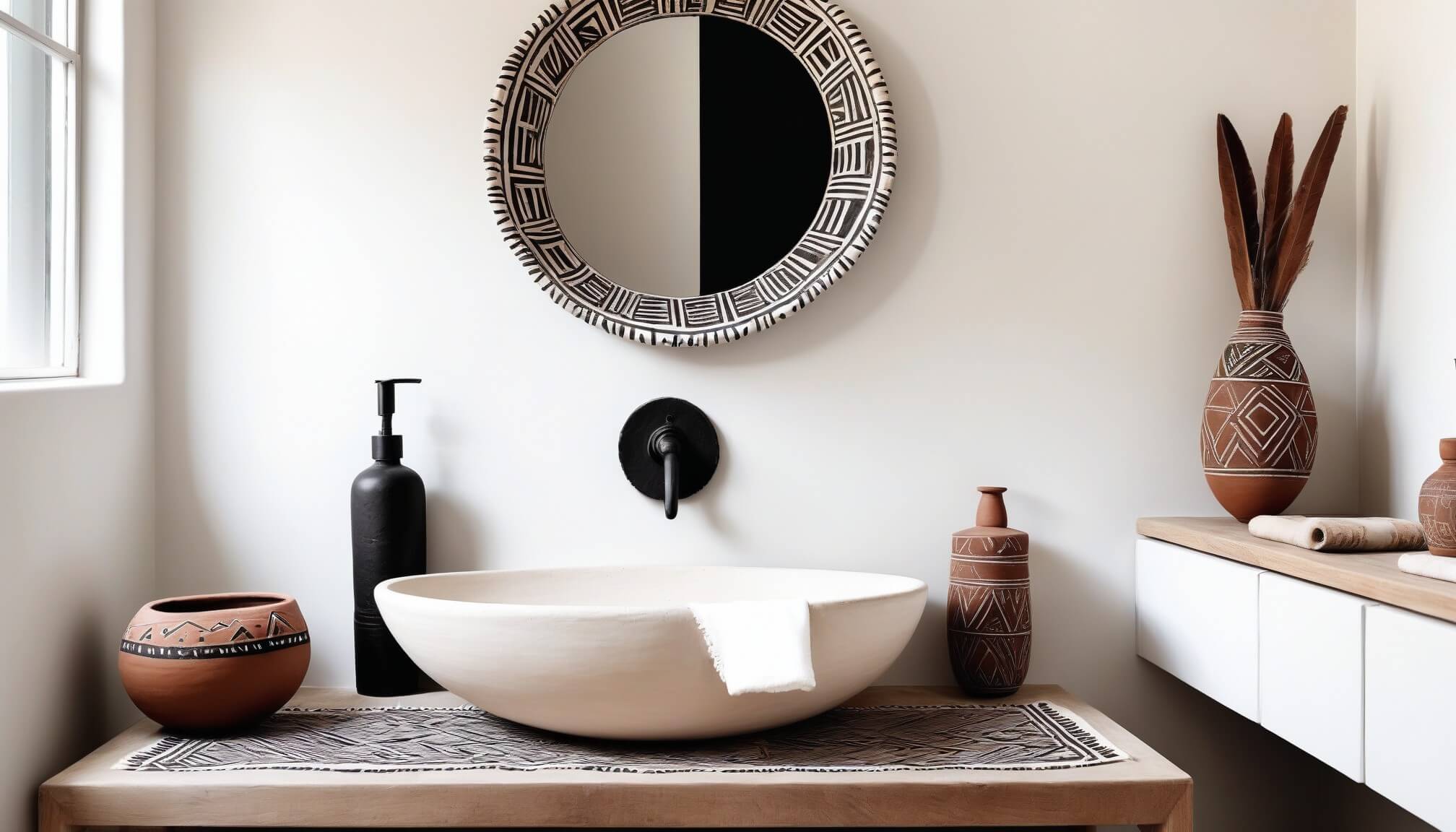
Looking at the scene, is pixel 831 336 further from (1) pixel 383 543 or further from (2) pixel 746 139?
(1) pixel 383 543

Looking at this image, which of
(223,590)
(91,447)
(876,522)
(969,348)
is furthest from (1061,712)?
(91,447)

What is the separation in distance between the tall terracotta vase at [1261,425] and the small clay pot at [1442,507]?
31 cm

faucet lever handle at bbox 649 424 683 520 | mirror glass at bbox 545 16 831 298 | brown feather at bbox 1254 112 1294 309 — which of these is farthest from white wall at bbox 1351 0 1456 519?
faucet lever handle at bbox 649 424 683 520

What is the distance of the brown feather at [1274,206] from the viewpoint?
4.64 feet

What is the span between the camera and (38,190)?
4.27 feet

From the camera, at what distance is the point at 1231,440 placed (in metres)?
1.36

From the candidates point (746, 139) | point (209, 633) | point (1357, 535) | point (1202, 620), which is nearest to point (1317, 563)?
point (1357, 535)

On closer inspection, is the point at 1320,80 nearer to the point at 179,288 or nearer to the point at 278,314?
the point at 278,314

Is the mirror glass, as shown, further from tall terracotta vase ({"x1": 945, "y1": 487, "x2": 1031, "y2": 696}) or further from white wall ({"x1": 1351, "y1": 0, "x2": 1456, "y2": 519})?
white wall ({"x1": 1351, "y1": 0, "x2": 1456, "y2": 519})

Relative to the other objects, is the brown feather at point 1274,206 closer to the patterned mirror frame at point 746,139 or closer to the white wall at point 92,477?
the patterned mirror frame at point 746,139

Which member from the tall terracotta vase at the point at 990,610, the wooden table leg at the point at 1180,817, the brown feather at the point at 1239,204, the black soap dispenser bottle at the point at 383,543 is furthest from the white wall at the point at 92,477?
the brown feather at the point at 1239,204

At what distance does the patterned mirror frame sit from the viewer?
1450 millimetres

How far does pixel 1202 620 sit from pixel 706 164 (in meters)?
0.93

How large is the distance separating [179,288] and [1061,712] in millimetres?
1378
